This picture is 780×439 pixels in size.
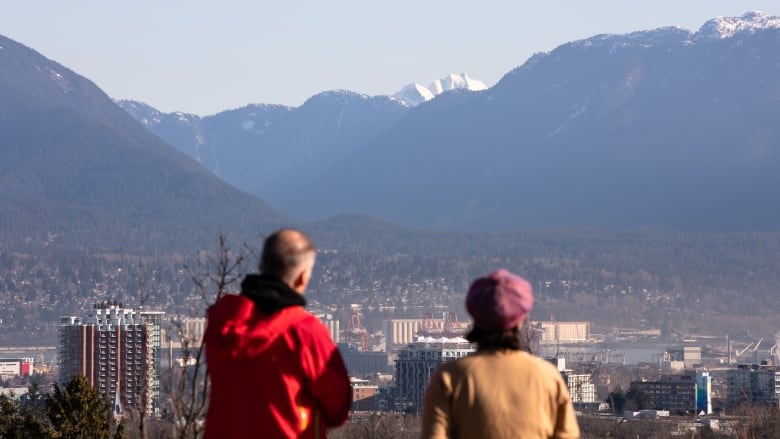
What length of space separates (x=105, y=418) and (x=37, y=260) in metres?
157

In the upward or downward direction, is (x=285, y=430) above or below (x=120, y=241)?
below

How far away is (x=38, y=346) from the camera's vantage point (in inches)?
5920

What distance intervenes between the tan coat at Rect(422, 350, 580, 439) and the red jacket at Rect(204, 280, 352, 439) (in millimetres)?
305

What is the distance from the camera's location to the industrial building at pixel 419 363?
87.8m

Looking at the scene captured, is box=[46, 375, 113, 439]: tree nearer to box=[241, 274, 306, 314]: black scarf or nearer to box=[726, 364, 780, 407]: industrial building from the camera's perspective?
box=[241, 274, 306, 314]: black scarf

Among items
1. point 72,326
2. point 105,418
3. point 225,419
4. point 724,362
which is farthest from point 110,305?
point 225,419

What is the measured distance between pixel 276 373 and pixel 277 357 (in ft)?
0.16

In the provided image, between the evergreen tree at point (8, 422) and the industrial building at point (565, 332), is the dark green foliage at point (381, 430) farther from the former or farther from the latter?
the industrial building at point (565, 332)

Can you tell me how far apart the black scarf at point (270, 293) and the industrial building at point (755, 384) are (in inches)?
3011

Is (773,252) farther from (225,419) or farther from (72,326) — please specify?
(225,419)

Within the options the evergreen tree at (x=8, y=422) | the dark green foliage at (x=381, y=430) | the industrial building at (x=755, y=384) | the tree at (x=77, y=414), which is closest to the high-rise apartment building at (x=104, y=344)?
the industrial building at (x=755, y=384)

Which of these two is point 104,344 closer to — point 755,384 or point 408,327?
point 755,384

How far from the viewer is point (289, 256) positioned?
6098mm

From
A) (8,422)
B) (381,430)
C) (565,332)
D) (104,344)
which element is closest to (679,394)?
(104,344)
